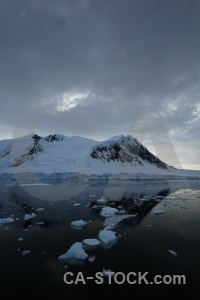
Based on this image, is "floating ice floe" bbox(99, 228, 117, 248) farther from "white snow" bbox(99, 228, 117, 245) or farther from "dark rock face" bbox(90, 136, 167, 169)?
"dark rock face" bbox(90, 136, 167, 169)

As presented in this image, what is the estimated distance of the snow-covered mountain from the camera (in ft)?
200

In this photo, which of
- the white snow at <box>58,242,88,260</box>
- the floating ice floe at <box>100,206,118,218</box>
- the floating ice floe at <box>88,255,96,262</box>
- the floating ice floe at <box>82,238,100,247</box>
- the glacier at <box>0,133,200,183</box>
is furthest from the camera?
the glacier at <box>0,133,200,183</box>

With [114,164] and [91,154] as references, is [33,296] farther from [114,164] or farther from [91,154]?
[114,164]

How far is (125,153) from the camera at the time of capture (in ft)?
296

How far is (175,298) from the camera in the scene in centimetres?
512

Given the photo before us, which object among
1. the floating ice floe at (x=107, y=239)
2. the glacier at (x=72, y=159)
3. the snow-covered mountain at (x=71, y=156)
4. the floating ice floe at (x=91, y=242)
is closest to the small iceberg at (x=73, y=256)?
the floating ice floe at (x=91, y=242)

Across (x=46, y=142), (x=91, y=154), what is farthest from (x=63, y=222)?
(x=46, y=142)

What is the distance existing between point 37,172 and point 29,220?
1767 inches

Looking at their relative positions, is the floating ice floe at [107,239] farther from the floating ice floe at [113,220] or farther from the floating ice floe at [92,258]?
the floating ice floe at [113,220]

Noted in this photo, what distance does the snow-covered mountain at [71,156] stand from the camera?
61062 millimetres

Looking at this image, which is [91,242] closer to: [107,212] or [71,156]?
[107,212]

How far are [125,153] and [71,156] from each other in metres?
29.5

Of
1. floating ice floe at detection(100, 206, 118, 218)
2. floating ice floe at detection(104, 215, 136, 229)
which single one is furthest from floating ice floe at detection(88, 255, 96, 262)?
floating ice floe at detection(100, 206, 118, 218)

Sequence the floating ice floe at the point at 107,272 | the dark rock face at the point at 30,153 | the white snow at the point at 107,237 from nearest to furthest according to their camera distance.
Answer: the floating ice floe at the point at 107,272, the white snow at the point at 107,237, the dark rock face at the point at 30,153
